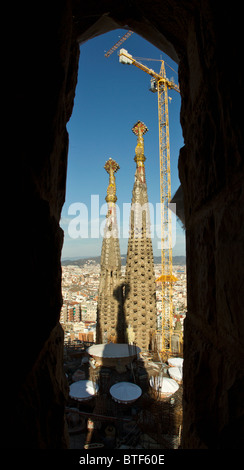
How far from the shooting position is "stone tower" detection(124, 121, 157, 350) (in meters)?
12.2

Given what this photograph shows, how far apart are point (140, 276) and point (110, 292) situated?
6.07 ft

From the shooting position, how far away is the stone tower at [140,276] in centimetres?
1220

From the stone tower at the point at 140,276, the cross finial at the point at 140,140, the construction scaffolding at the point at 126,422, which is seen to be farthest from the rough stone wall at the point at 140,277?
the construction scaffolding at the point at 126,422

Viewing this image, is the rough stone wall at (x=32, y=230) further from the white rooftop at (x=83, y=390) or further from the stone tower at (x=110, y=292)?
the stone tower at (x=110, y=292)

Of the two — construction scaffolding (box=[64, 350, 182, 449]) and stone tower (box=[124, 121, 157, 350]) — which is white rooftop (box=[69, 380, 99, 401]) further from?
stone tower (box=[124, 121, 157, 350])

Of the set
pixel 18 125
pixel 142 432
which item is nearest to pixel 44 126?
pixel 18 125

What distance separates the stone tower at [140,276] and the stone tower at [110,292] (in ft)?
2.22

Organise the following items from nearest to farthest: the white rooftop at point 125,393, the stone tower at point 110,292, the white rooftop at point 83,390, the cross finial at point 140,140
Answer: the white rooftop at point 125,393 → the white rooftop at point 83,390 → the stone tower at point 110,292 → the cross finial at point 140,140

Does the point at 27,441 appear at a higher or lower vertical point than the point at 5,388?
lower

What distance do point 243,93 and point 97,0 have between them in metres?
1.04

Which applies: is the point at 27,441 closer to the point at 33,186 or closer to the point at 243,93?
the point at 33,186

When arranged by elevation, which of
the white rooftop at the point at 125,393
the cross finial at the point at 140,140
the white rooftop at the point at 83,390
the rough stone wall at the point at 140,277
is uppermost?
the cross finial at the point at 140,140

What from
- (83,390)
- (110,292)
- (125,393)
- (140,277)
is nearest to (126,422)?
(125,393)

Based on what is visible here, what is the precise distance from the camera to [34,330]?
0.72 m
